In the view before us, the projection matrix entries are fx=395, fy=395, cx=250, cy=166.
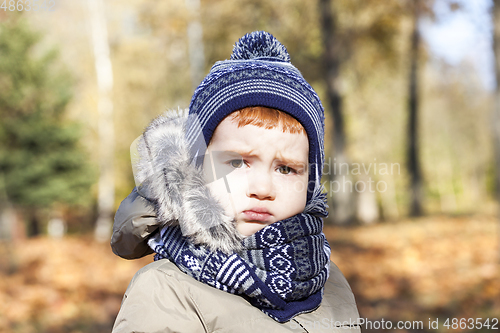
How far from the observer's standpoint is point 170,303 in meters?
1.37

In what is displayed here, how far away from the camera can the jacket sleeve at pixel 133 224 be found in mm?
1538

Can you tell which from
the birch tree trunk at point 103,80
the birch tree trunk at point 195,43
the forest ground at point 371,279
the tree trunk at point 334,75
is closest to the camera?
the forest ground at point 371,279

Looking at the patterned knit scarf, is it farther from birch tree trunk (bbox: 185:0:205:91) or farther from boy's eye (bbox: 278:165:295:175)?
birch tree trunk (bbox: 185:0:205:91)

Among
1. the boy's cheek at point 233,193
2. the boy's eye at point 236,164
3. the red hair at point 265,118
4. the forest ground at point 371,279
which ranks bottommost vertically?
the forest ground at point 371,279

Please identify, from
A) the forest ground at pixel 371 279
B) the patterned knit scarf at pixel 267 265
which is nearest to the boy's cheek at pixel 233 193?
the patterned knit scarf at pixel 267 265

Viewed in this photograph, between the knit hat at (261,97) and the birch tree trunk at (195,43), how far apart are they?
10.3 m

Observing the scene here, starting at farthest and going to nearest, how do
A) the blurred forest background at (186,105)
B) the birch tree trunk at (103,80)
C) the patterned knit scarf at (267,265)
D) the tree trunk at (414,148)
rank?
the birch tree trunk at (103,80) → the tree trunk at (414,148) → the blurred forest background at (186,105) → the patterned knit scarf at (267,265)

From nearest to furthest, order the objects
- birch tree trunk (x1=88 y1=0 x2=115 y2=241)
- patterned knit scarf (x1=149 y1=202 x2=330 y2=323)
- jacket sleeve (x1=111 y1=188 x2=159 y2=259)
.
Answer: patterned knit scarf (x1=149 y1=202 x2=330 y2=323), jacket sleeve (x1=111 y1=188 x2=159 y2=259), birch tree trunk (x1=88 y1=0 x2=115 y2=241)

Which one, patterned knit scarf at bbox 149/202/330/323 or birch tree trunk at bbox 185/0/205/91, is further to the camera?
birch tree trunk at bbox 185/0/205/91

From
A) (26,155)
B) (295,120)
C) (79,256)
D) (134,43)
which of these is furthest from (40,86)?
(295,120)

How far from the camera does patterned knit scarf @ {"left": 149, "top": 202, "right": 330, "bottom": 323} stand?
4.69 ft

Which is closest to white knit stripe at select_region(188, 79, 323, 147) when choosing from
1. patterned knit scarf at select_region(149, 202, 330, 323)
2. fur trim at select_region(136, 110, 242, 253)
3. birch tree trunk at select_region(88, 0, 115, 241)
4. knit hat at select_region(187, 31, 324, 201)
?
knit hat at select_region(187, 31, 324, 201)

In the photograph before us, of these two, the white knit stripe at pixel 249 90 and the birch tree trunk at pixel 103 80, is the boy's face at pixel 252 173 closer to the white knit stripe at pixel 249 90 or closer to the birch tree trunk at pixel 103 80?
the white knit stripe at pixel 249 90

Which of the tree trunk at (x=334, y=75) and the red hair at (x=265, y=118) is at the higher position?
the tree trunk at (x=334, y=75)
